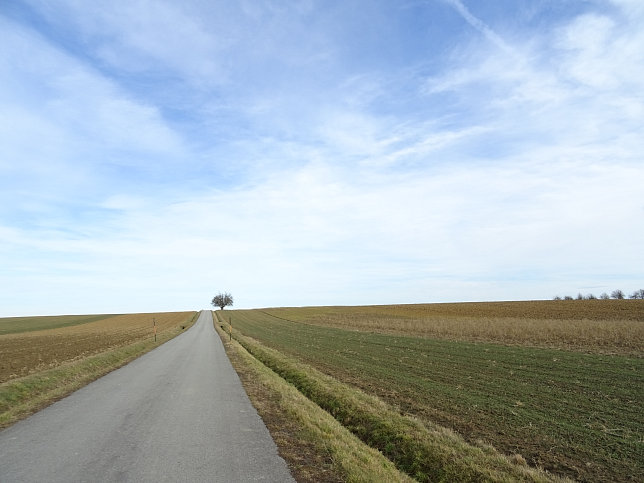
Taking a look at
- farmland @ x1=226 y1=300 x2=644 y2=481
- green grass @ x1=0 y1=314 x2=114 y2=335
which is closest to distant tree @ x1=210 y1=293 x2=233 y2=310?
green grass @ x1=0 y1=314 x2=114 y2=335

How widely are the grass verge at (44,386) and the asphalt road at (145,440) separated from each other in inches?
21.5

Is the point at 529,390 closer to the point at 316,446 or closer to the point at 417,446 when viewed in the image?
the point at 417,446

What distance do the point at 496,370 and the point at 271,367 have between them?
10192 mm

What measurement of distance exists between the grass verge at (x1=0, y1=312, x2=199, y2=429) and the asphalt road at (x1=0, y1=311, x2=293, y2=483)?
21.5 inches

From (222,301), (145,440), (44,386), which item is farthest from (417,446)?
(222,301)

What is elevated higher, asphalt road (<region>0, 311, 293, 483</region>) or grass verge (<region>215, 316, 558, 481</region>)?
asphalt road (<region>0, 311, 293, 483</region>)

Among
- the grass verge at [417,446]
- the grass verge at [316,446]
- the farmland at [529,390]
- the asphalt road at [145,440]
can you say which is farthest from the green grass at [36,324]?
the grass verge at [417,446]

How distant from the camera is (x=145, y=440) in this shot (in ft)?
25.2

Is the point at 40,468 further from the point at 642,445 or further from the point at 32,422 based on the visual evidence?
the point at 642,445

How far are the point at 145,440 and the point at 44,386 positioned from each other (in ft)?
33.2

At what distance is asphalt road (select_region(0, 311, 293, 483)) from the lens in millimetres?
6059

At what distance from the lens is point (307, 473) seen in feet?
20.4

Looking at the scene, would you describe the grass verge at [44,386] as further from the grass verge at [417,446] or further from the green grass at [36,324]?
the green grass at [36,324]

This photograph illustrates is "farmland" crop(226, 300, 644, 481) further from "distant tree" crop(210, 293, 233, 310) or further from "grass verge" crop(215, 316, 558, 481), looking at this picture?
"distant tree" crop(210, 293, 233, 310)
